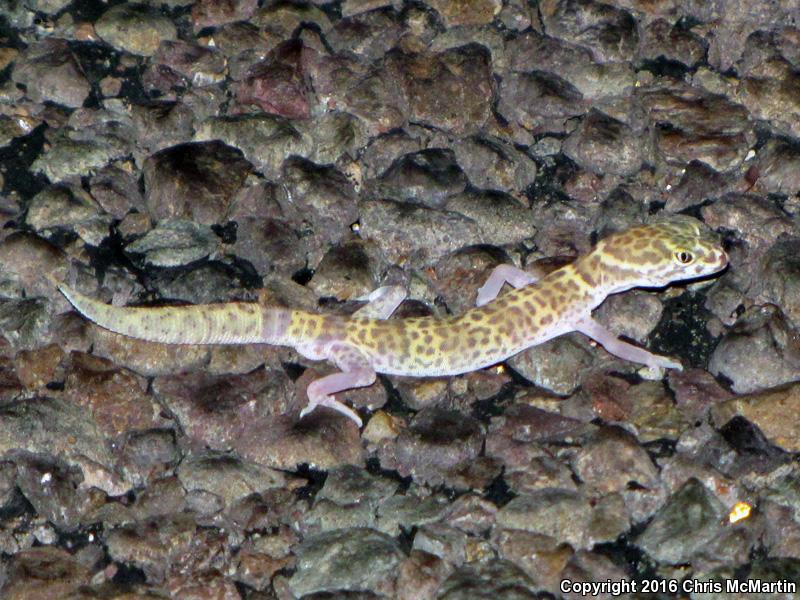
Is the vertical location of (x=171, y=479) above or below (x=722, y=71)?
below

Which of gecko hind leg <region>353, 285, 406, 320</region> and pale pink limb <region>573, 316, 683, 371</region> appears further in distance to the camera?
gecko hind leg <region>353, 285, 406, 320</region>

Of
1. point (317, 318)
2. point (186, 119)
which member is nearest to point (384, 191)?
point (317, 318)

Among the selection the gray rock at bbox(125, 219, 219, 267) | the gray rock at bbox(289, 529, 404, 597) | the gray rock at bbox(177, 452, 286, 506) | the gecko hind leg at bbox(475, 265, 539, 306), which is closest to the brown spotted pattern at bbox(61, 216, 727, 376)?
the gecko hind leg at bbox(475, 265, 539, 306)

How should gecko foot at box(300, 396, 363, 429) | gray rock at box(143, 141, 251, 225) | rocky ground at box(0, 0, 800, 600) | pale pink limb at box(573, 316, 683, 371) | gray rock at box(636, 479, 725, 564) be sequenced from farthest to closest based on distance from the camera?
gray rock at box(143, 141, 251, 225) → pale pink limb at box(573, 316, 683, 371) → gecko foot at box(300, 396, 363, 429) → rocky ground at box(0, 0, 800, 600) → gray rock at box(636, 479, 725, 564)

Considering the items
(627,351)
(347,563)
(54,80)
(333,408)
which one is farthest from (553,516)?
(54,80)

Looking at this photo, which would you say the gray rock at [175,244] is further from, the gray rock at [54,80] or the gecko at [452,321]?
the gray rock at [54,80]

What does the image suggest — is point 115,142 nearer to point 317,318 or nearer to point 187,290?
point 187,290

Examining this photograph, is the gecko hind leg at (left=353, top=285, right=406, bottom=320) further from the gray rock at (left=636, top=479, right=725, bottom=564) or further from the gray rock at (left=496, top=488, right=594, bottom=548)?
the gray rock at (left=636, top=479, right=725, bottom=564)
